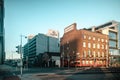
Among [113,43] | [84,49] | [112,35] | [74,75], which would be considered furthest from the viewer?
[113,43]

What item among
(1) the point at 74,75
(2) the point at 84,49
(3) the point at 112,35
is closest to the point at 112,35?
(3) the point at 112,35

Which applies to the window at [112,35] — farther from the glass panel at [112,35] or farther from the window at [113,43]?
the window at [113,43]

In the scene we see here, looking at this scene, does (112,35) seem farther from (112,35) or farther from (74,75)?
(74,75)

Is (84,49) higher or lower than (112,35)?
lower

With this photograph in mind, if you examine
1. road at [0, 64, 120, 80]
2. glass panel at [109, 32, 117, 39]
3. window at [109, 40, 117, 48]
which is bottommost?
road at [0, 64, 120, 80]

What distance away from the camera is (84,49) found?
278 feet

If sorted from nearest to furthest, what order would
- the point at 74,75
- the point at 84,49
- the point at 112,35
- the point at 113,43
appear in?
the point at 74,75
the point at 84,49
the point at 112,35
the point at 113,43

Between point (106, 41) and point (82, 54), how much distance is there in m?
21.5

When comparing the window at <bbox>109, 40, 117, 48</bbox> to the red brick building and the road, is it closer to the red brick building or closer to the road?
the red brick building

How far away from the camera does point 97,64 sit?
8831 cm

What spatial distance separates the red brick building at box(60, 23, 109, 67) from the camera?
3278 inches

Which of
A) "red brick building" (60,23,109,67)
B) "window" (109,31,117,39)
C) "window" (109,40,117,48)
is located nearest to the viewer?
"red brick building" (60,23,109,67)

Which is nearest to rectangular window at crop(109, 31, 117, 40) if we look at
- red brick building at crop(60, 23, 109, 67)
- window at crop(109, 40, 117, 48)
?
window at crop(109, 40, 117, 48)

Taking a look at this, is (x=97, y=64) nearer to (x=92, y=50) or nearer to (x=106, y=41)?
(x=92, y=50)
